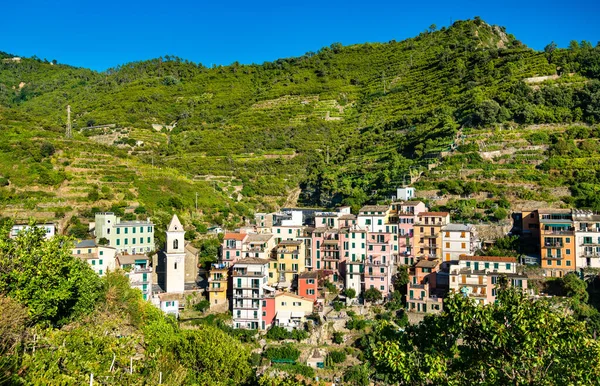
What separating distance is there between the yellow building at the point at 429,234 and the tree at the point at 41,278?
28413mm

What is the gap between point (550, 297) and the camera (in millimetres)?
35906

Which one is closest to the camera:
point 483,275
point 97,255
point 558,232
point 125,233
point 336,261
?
point 483,275

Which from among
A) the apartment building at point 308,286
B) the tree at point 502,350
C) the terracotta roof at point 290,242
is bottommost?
the apartment building at point 308,286

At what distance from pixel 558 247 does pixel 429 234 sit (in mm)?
9965

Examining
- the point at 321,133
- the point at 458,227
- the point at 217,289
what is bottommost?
the point at 217,289

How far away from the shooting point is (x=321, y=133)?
94875 mm

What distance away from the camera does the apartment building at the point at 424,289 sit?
3772 centimetres

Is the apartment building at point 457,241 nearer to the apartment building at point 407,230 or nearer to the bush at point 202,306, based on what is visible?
the apartment building at point 407,230

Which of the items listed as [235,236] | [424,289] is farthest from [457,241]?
[235,236]

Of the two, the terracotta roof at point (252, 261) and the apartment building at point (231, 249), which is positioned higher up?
the apartment building at point (231, 249)

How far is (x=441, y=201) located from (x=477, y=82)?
129 ft

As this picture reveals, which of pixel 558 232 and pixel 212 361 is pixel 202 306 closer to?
pixel 212 361

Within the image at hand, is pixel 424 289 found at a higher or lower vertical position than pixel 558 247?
lower

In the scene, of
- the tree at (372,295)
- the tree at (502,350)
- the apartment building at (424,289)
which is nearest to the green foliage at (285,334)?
the tree at (372,295)
